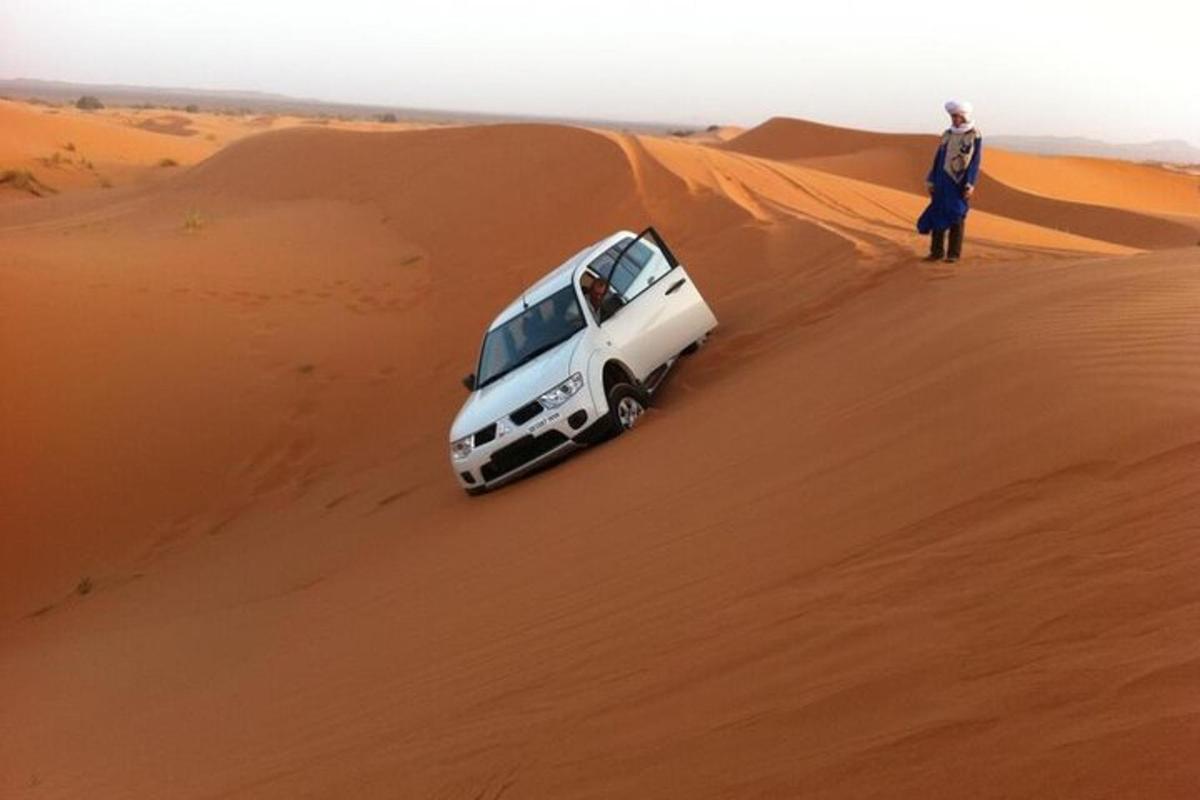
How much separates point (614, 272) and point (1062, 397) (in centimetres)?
486

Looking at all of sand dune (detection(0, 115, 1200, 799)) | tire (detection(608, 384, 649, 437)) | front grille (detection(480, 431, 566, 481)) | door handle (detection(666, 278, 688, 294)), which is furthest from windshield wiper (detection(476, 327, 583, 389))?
door handle (detection(666, 278, 688, 294))

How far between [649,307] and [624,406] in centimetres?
130

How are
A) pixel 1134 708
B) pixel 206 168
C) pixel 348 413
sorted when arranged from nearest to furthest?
pixel 1134 708, pixel 348 413, pixel 206 168

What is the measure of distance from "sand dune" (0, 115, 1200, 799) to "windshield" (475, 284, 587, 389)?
1198mm

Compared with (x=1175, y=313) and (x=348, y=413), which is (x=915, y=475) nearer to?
(x=1175, y=313)

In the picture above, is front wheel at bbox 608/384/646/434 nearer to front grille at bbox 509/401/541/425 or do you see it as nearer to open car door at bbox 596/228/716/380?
open car door at bbox 596/228/716/380

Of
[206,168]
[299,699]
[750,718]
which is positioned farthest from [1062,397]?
[206,168]

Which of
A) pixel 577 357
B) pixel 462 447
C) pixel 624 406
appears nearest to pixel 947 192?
pixel 624 406

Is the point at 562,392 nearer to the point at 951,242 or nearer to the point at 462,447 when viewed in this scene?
the point at 462,447

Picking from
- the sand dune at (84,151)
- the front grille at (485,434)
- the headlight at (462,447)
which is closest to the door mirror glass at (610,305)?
the front grille at (485,434)

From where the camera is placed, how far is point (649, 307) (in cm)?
863

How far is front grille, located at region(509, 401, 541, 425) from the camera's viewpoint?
7402 mm

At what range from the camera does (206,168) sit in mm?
28391

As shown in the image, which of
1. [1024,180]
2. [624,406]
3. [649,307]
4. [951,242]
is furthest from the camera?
[1024,180]
